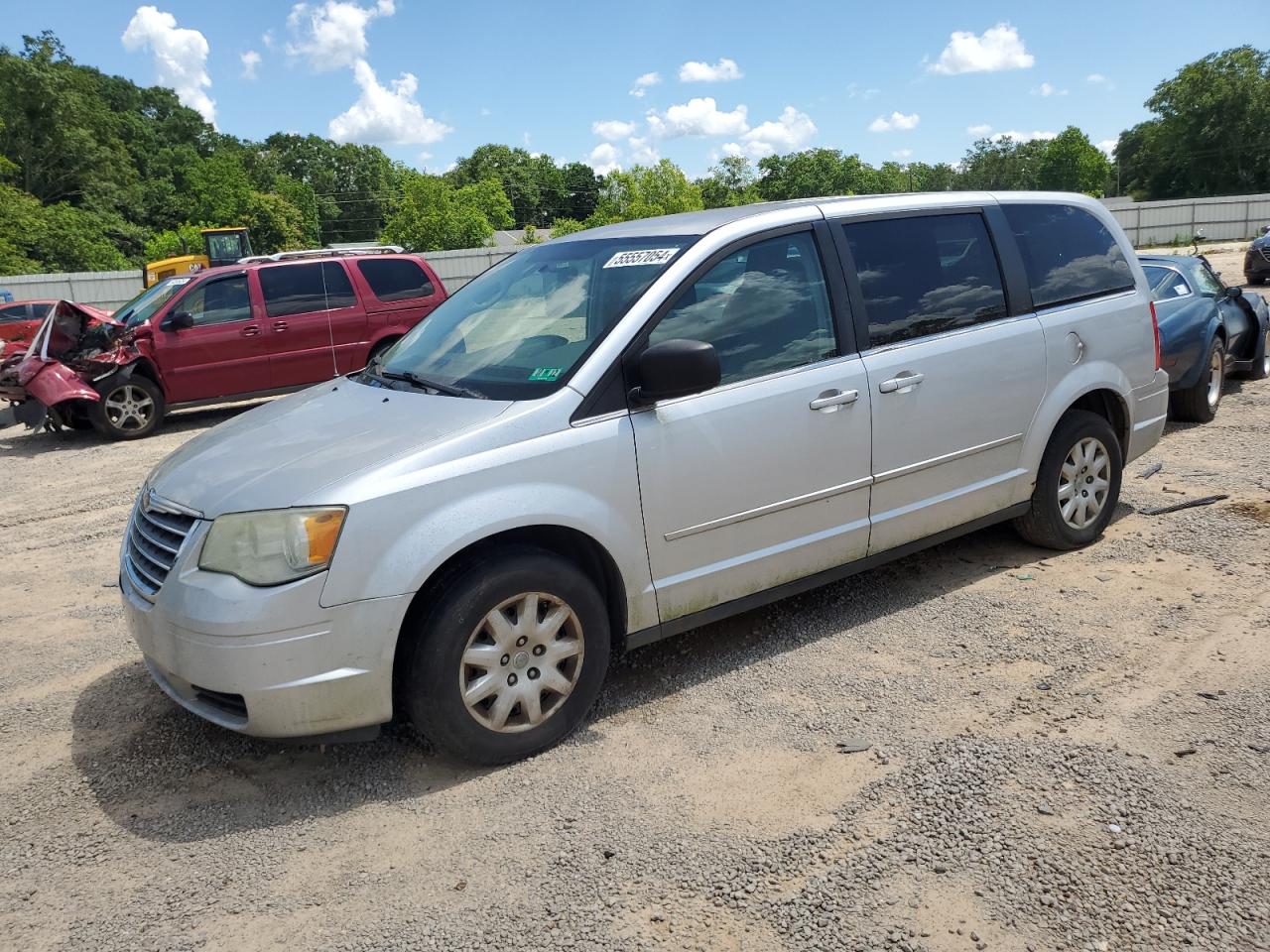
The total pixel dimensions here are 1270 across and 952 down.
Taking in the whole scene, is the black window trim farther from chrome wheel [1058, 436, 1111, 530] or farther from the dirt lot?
the dirt lot

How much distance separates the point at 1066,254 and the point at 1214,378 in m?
4.71

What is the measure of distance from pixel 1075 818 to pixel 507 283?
319 cm

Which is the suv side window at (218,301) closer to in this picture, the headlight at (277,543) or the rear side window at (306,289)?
the rear side window at (306,289)

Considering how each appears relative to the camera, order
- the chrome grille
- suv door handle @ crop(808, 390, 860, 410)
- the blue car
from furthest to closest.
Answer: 1. the blue car
2. suv door handle @ crop(808, 390, 860, 410)
3. the chrome grille

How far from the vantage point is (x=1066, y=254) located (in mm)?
5266

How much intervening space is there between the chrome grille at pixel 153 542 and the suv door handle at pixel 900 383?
2826mm

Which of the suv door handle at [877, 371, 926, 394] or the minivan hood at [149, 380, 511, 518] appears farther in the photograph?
the suv door handle at [877, 371, 926, 394]

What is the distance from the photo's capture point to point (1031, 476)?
508 cm

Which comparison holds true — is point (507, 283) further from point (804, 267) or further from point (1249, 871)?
point (1249, 871)

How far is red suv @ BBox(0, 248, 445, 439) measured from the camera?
11.0m

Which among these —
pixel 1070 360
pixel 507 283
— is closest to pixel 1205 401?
pixel 1070 360

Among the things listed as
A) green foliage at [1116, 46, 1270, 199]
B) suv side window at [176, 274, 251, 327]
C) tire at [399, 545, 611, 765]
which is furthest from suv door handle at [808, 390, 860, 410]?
green foliage at [1116, 46, 1270, 199]

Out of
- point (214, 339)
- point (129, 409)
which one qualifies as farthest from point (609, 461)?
point (129, 409)

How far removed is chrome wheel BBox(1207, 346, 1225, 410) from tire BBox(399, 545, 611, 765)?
7.48 meters
